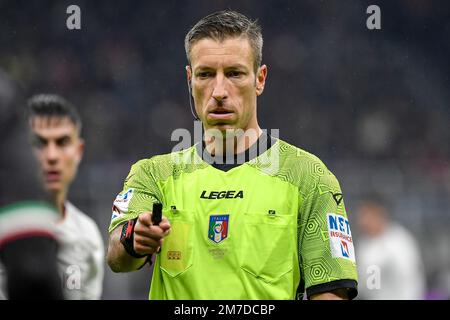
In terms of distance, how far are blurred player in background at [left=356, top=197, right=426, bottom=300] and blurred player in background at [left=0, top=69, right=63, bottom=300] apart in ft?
20.3

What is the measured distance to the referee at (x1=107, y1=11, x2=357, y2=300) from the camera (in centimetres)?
317

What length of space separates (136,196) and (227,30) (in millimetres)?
756

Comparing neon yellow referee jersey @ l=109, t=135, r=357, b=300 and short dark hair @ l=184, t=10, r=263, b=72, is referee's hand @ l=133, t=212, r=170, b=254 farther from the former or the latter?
short dark hair @ l=184, t=10, r=263, b=72

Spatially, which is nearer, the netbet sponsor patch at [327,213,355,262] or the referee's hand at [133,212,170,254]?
the referee's hand at [133,212,170,254]

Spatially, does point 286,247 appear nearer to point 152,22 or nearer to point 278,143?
point 278,143

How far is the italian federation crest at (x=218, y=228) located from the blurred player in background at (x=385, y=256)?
21.0ft

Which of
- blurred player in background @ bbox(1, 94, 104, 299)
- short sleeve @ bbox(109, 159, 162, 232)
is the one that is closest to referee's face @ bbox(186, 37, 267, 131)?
short sleeve @ bbox(109, 159, 162, 232)

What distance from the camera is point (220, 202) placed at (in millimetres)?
3264

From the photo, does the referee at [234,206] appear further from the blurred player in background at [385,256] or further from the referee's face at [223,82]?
A: the blurred player in background at [385,256]

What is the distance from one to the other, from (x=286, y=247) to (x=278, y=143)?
46 cm

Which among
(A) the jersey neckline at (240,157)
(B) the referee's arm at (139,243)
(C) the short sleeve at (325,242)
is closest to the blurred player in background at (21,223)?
(B) the referee's arm at (139,243)

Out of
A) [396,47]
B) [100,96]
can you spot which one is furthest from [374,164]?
[100,96]

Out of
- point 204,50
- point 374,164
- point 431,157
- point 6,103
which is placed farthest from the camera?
point 431,157

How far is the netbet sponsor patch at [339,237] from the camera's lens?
126 inches
